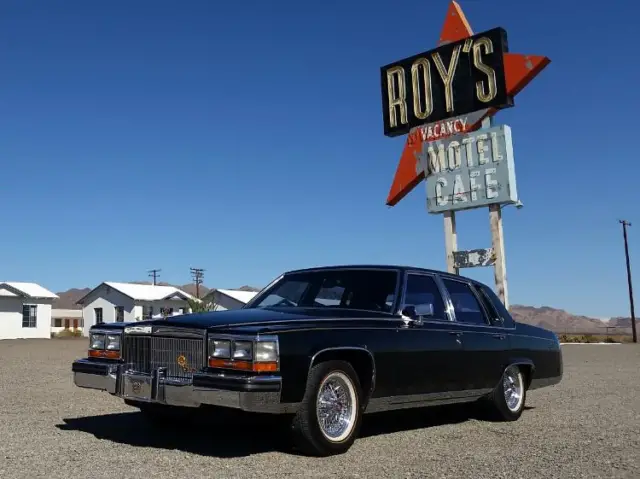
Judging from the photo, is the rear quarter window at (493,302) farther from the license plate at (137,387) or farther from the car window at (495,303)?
the license plate at (137,387)

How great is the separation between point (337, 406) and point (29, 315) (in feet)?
172

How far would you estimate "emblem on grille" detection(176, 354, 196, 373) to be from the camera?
5652 mm

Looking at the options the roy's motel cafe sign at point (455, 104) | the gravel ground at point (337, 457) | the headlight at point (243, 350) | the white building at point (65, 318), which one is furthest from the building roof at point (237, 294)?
the headlight at point (243, 350)

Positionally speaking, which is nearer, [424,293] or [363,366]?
[363,366]

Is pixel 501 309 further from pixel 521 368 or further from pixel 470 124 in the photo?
pixel 470 124

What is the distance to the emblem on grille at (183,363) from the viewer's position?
565 centimetres

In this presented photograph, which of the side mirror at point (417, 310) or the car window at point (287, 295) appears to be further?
the car window at point (287, 295)

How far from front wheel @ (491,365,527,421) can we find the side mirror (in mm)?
1576

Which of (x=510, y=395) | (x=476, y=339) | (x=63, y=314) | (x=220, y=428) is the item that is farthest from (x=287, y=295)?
(x=63, y=314)

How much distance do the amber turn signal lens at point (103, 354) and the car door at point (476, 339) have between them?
136 inches

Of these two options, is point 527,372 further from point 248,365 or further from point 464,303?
point 248,365

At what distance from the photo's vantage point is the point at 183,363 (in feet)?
18.7

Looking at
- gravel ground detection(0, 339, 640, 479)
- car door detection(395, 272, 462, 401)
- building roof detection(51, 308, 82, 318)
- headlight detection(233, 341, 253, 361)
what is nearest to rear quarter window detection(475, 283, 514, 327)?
car door detection(395, 272, 462, 401)

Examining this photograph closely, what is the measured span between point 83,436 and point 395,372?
3.02 meters
